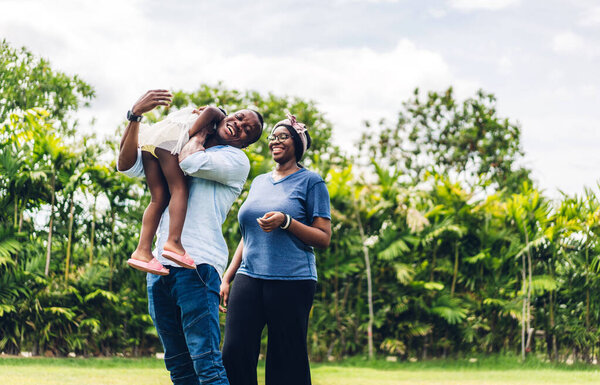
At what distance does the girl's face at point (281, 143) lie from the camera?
10.7 ft

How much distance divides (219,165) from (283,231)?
0.62 meters

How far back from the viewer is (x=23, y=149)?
880 centimetres

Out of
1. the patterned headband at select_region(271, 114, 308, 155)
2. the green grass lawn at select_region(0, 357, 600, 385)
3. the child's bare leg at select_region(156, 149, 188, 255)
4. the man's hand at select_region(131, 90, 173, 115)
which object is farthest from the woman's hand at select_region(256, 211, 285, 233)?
the green grass lawn at select_region(0, 357, 600, 385)

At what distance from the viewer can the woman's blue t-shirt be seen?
3094 mm

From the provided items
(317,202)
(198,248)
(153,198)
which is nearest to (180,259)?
(198,248)

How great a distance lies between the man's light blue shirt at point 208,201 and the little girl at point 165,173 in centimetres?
5

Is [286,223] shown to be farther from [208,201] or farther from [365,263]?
Result: [365,263]

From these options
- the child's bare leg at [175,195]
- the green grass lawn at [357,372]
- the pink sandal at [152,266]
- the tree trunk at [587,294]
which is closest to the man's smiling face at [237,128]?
the child's bare leg at [175,195]

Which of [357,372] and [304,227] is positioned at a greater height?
[304,227]

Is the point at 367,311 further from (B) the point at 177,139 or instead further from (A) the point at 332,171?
(B) the point at 177,139

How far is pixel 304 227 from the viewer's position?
3.05 metres

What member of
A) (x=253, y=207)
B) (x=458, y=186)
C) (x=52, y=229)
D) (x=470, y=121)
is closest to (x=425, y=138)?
(x=470, y=121)

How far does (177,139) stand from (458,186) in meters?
7.98

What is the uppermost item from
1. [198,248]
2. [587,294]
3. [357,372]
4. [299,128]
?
[299,128]
